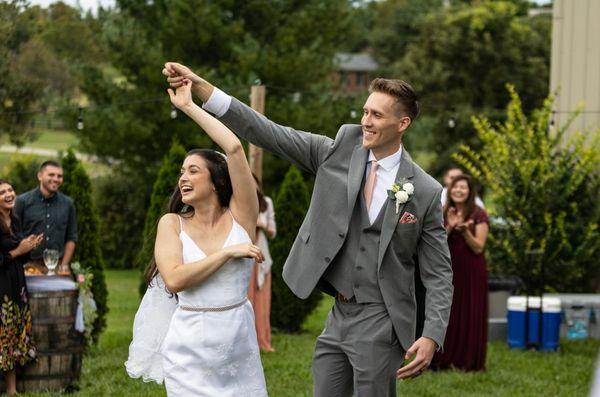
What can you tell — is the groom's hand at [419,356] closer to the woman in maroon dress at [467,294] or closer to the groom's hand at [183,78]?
the groom's hand at [183,78]

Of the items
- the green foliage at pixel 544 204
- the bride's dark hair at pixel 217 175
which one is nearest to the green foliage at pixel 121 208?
the green foliage at pixel 544 204

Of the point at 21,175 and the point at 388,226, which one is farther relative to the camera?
the point at 21,175

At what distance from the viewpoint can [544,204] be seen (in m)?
13.9

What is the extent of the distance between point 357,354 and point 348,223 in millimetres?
596

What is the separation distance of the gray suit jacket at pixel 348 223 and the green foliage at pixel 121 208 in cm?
2220

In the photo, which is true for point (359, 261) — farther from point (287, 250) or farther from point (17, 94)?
point (17, 94)

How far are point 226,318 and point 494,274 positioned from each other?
963 centimetres

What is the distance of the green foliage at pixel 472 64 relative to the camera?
3809 centimetres

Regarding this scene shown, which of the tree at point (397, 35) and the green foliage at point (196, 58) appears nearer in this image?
the green foliage at point (196, 58)

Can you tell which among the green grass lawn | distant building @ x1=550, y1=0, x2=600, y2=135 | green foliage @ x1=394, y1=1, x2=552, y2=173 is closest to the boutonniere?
the green grass lawn

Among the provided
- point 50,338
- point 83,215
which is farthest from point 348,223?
point 83,215

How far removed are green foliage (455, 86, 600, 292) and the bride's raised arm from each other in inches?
A: 362

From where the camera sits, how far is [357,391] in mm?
4891

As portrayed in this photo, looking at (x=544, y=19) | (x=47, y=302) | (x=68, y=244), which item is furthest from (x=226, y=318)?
(x=544, y=19)
